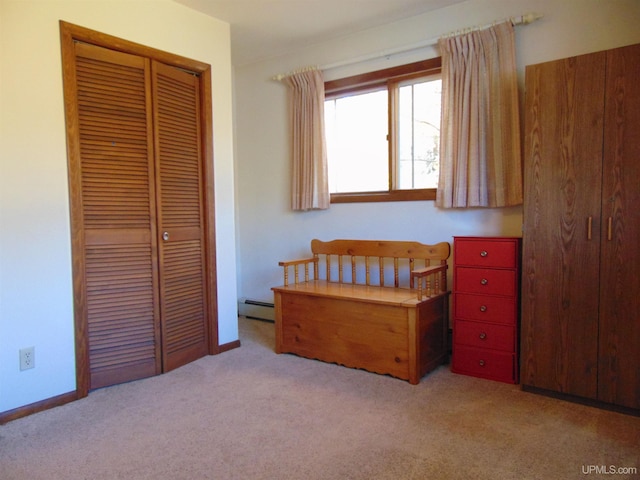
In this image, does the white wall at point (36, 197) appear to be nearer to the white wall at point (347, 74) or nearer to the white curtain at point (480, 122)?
the white wall at point (347, 74)

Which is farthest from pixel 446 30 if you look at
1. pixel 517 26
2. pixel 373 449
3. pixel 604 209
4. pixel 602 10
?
pixel 373 449

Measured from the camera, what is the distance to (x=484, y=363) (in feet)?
8.42

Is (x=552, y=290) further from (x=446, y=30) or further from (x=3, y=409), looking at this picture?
(x=3, y=409)

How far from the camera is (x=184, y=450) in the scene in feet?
6.05

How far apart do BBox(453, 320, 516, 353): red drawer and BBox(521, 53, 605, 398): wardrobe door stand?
0.51 ft

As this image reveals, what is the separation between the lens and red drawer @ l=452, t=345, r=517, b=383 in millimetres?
2492

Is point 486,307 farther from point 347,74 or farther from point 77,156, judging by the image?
point 77,156

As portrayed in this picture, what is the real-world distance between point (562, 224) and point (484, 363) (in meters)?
0.93

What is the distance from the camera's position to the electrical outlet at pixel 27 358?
2189 mm

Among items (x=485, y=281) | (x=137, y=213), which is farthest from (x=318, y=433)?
(x=137, y=213)

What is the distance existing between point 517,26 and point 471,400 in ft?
7.38

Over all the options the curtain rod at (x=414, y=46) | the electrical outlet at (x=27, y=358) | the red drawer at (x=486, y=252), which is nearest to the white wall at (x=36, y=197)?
the electrical outlet at (x=27, y=358)

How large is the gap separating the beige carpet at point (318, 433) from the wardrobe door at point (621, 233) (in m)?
0.23

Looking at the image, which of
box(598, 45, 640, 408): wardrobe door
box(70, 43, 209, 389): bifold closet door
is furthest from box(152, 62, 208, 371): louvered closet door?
box(598, 45, 640, 408): wardrobe door
